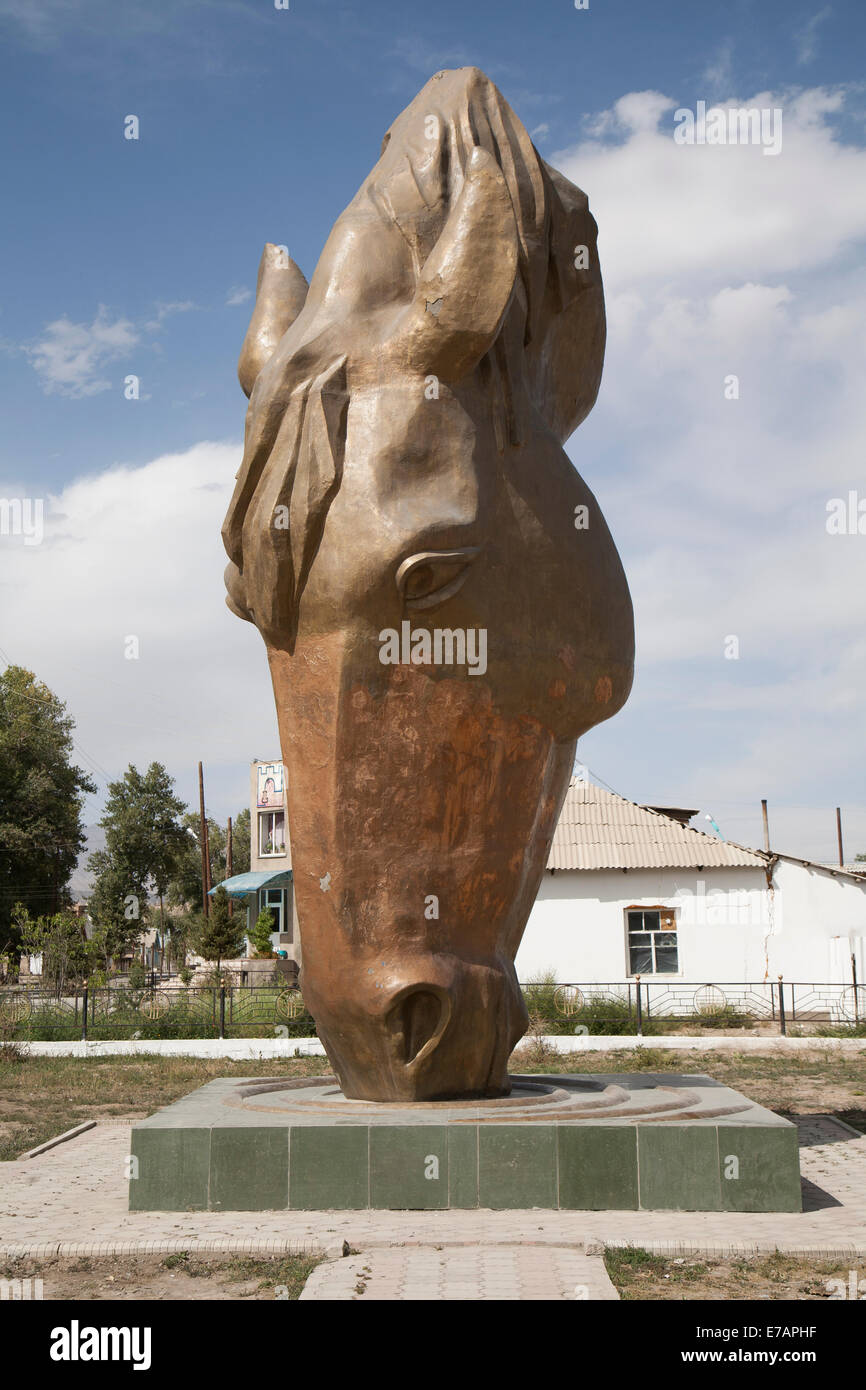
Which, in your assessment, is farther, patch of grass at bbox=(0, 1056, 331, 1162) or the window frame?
the window frame

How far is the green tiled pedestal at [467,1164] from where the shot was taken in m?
6.20

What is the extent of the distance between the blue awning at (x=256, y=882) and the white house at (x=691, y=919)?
11826 mm

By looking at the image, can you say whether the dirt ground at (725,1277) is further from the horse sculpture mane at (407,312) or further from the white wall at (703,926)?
the white wall at (703,926)

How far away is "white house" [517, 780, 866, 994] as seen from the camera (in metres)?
22.4

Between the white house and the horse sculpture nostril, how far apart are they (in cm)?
1584

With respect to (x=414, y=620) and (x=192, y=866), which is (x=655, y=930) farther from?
(x=192, y=866)

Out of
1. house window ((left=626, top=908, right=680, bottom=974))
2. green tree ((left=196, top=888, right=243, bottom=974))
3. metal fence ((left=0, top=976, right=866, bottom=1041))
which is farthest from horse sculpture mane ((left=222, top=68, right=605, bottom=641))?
green tree ((left=196, top=888, right=243, bottom=974))

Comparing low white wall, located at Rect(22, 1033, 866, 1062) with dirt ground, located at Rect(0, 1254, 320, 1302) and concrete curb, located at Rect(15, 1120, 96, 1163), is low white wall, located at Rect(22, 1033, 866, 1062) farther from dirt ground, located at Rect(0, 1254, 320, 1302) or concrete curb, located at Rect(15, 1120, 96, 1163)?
dirt ground, located at Rect(0, 1254, 320, 1302)

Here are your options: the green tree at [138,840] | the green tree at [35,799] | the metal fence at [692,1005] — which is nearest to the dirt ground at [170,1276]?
the metal fence at [692,1005]

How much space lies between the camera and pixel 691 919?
74.0ft

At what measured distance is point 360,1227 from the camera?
582 centimetres

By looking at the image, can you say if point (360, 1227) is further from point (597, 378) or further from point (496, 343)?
point (597, 378)

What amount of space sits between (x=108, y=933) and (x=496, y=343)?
107 feet

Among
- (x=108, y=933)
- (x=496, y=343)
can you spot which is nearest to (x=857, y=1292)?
(x=496, y=343)
